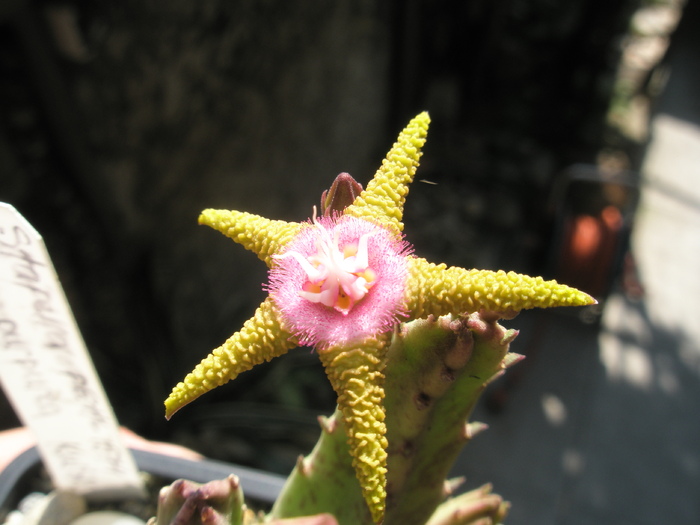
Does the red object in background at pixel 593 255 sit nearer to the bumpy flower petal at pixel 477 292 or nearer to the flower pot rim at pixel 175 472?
the flower pot rim at pixel 175 472

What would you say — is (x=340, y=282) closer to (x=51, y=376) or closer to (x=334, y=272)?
(x=334, y=272)

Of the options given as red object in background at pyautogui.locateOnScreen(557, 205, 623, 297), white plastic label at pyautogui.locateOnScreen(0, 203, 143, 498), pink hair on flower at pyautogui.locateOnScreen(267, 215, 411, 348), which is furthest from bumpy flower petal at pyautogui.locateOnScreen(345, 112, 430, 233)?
red object in background at pyautogui.locateOnScreen(557, 205, 623, 297)

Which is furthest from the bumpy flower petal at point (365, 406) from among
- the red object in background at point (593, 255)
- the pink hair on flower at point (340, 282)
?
the red object in background at point (593, 255)

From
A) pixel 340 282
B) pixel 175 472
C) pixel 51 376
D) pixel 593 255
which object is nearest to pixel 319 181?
pixel 593 255

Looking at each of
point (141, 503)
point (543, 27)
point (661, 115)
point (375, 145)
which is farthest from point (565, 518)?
point (661, 115)

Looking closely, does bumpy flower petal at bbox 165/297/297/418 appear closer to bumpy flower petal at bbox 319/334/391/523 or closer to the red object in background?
bumpy flower petal at bbox 319/334/391/523
